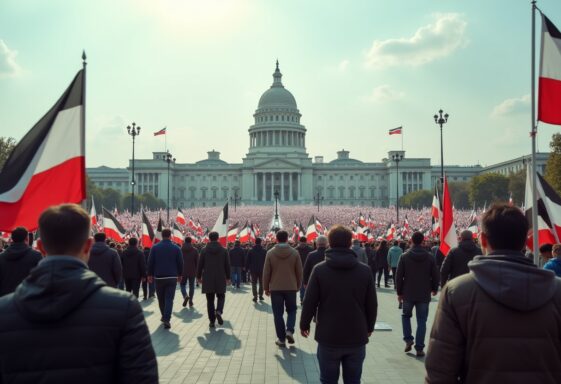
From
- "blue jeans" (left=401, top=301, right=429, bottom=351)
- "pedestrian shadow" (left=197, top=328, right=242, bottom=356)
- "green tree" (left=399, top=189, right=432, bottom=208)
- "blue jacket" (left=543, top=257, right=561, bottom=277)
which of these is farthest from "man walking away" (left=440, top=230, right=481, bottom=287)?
"green tree" (left=399, top=189, right=432, bottom=208)

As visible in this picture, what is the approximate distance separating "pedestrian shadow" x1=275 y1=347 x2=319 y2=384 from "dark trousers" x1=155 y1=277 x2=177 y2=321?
3436mm

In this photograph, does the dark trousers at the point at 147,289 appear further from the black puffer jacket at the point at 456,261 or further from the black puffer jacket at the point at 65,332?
the black puffer jacket at the point at 65,332

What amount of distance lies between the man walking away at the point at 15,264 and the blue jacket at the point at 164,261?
17.2 feet

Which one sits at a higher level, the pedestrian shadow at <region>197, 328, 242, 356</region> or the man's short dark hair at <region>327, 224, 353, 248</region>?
the man's short dark hair at <region>327, 224, 353, 248</region>

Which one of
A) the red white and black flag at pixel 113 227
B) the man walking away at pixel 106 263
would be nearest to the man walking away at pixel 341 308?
the man walking away at pixel 106 263

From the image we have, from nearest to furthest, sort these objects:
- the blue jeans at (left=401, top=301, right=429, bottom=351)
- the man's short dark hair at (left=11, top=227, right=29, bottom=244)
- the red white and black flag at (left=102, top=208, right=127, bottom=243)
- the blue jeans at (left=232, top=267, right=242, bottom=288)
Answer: the man's short dark hair at (left=11, top=227, right=29, bottom=244) < the blue jeans at (left=401, top=301, right=429, bottom=351) < the red white and black flag at (left=102, top=208, right=127, bottom=243) < the blue jeans at (left=232, top=267, right=242, bottom=288)

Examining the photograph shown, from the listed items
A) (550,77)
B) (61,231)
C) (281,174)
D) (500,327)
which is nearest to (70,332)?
(61,231)

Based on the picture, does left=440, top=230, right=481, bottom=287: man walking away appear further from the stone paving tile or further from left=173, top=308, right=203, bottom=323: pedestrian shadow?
left=173, top=308, right=203, bottom=323: pedestrian shadow

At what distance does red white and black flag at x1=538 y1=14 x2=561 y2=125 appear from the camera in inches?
325

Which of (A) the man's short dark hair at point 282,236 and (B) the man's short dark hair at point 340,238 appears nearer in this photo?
(B) the man's short dark hair at point 340,238

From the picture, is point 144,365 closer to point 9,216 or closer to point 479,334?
point 479,334

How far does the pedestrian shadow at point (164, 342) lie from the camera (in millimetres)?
10438

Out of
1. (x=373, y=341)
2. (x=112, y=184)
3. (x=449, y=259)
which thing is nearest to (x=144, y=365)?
(x=449, y=259)

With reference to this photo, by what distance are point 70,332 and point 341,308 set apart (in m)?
3.65
